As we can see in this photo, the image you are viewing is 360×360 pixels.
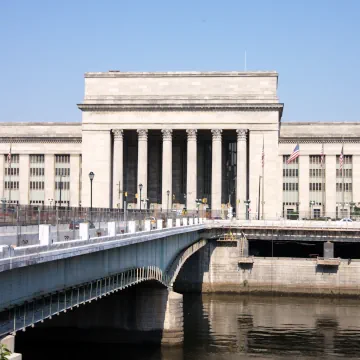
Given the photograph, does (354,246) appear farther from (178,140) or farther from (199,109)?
(178,140)

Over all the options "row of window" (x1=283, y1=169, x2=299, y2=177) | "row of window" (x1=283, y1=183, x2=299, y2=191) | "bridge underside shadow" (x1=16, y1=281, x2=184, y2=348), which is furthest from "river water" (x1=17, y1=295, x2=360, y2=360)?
"row of window" (x1=283, y1=169, x2=299, y2=177)

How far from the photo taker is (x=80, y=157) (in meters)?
130

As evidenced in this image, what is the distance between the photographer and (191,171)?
11600cm

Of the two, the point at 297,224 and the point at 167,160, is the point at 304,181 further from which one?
the point at 297,224

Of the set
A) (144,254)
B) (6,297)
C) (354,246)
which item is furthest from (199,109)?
(6,297)

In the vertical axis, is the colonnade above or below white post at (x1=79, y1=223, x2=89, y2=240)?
above

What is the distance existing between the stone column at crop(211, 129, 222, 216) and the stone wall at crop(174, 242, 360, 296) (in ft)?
106

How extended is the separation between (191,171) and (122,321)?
67438 millimetres

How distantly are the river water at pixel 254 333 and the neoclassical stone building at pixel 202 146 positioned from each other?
38045 millimetres

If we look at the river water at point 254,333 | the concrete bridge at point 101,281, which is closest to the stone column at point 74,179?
the river water at point 254,333

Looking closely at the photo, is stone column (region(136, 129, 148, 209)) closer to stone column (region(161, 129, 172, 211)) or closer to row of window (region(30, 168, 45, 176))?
stone column (region(161, 129, 172, 211))

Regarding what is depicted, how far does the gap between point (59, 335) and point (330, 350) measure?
18569 millimetres

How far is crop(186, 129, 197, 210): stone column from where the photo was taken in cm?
11578

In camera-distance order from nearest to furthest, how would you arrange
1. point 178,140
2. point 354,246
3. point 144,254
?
1. point 144,254
2. point 354,246
3. point 178,140
